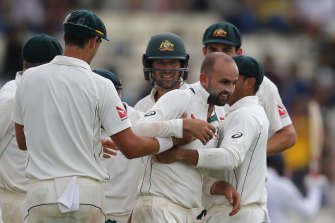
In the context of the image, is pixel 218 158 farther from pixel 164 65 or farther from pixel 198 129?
pixel 164 65

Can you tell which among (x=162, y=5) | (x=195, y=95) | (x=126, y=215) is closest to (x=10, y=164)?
(x=126, y=215)

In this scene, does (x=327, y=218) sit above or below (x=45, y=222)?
below

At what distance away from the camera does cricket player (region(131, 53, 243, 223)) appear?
31.4ft

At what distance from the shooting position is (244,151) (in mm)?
9703

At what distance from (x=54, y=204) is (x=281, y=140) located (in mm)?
3348

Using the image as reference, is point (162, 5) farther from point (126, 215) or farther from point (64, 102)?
point (64, 102)

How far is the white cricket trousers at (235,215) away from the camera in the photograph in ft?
32.8

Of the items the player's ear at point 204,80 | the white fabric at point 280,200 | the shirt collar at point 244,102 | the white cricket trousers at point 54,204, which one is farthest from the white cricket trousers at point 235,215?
the white fabric at point 280,200

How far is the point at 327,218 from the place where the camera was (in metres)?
20.5

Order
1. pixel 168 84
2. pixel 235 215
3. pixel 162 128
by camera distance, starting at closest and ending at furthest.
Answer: pixel 162 128, pixel 235 215, pixel 168 84

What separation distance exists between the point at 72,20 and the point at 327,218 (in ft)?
39.7

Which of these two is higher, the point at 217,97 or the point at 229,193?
the point at 217,97

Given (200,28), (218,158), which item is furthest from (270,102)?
(200,28)

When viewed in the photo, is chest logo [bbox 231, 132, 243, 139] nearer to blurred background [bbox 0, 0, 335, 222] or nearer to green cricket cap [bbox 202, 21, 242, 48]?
green cricket cap [bbox 202, 21, 242, 48]
